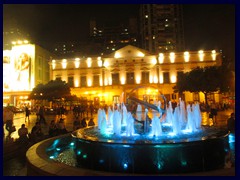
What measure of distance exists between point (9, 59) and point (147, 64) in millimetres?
28955

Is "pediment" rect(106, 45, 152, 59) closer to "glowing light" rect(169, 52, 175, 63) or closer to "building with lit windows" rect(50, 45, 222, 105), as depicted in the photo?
"building with lit windows" rect(50, 45, 222, 105)

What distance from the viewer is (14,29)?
6800cm

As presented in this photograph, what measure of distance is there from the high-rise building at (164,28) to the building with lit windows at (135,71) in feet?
107

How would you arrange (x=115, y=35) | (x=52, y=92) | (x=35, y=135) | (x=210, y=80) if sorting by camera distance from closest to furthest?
(x=35, y=135), (x=52, y=92), (x=210, y=80), (x=115, y=35)

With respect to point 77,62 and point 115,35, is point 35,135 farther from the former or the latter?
point 115,35

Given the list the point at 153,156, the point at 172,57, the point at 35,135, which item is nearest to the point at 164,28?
the point at 172,57

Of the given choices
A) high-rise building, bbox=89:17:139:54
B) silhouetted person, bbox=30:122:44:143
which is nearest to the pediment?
silhouetted person, bbox=30:122:44:143

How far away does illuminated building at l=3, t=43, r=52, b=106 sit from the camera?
43844mm

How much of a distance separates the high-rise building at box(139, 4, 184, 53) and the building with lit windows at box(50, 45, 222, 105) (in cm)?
3258

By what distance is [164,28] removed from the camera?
75.5m

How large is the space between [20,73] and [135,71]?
23.7m

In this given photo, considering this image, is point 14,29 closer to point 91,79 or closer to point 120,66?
point 91,79

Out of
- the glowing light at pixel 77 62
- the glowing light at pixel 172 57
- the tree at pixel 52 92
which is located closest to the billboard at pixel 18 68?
the glowing light at pixel 77 62

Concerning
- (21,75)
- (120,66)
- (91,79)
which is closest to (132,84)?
(120,66)
